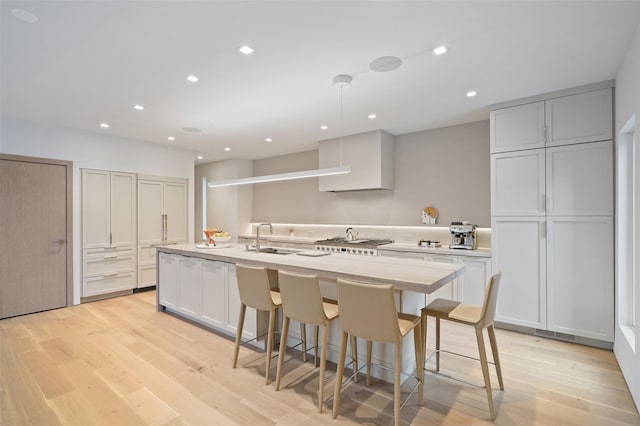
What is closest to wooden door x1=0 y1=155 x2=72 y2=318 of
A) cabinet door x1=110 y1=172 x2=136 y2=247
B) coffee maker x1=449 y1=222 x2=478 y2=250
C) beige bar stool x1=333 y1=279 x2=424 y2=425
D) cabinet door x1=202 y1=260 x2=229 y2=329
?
cabinet door x1=110 y1=172 x2=136 y2=247

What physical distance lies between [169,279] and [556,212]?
4684 mm

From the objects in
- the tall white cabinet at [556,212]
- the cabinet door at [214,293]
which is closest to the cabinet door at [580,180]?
the tall white cabinet at [556,212]

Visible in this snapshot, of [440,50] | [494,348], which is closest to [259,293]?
[494,348]

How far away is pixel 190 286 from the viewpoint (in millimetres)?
3916

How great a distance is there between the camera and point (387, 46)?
2441mm

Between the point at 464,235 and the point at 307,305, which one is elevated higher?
the point at 464,235

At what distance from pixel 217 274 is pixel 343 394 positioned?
1861 mm

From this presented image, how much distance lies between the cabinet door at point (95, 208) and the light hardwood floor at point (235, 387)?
1.74 metres

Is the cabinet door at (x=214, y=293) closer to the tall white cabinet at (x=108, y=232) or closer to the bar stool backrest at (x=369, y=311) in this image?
the bar stool backrest at (x=369, y=311)

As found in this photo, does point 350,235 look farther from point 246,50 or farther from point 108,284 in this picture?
point 108,284

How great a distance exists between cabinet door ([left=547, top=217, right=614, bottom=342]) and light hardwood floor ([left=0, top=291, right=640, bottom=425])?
0.83 feet

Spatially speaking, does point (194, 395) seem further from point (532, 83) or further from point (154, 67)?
point (532, 83)

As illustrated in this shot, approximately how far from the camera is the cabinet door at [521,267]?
3449mm

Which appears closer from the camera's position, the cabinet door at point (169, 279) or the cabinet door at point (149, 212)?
the cabinet door at point (169, 279)
